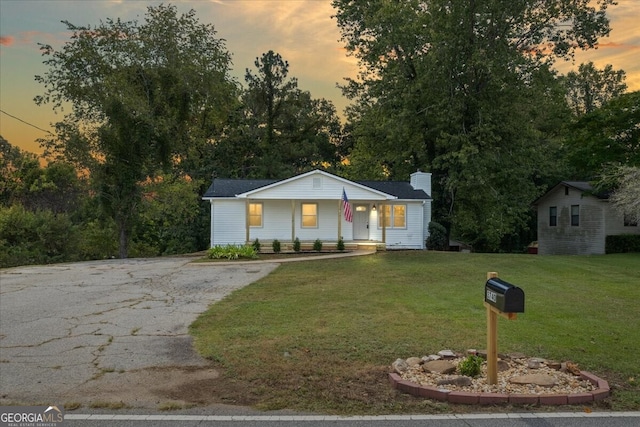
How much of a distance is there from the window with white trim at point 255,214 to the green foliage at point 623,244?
19296 millimetres

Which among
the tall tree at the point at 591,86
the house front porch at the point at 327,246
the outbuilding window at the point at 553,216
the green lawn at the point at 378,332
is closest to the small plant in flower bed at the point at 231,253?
the house front porch at the point at 327,246

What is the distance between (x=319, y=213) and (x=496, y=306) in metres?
21.0

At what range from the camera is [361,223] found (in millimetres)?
26469

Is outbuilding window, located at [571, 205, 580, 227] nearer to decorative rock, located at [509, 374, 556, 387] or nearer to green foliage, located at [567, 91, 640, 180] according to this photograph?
green foliage, located at [567, 91, 640, 180]

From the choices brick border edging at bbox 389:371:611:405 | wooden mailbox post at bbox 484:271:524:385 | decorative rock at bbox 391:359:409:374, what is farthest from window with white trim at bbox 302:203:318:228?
brick border edging at bbox 389:371:611:405

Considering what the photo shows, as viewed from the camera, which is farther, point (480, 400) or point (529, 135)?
point (529, 135)

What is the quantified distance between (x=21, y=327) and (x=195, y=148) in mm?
29155

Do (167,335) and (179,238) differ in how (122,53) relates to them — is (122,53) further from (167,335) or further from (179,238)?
(167,335)

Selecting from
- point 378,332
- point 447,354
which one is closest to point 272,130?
point 378,332

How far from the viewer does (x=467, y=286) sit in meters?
12.6

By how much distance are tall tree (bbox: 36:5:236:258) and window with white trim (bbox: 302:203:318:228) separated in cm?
1013

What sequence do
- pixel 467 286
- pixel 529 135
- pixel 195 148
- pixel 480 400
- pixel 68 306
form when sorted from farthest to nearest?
pixel 195 148 < pixel 529 135 < pixel 467 286 < pixel 68 306 < pixel 480 400

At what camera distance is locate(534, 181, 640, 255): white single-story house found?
2683 cm

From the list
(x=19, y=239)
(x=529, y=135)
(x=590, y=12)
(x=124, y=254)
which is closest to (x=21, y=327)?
(x=19, y=239)
